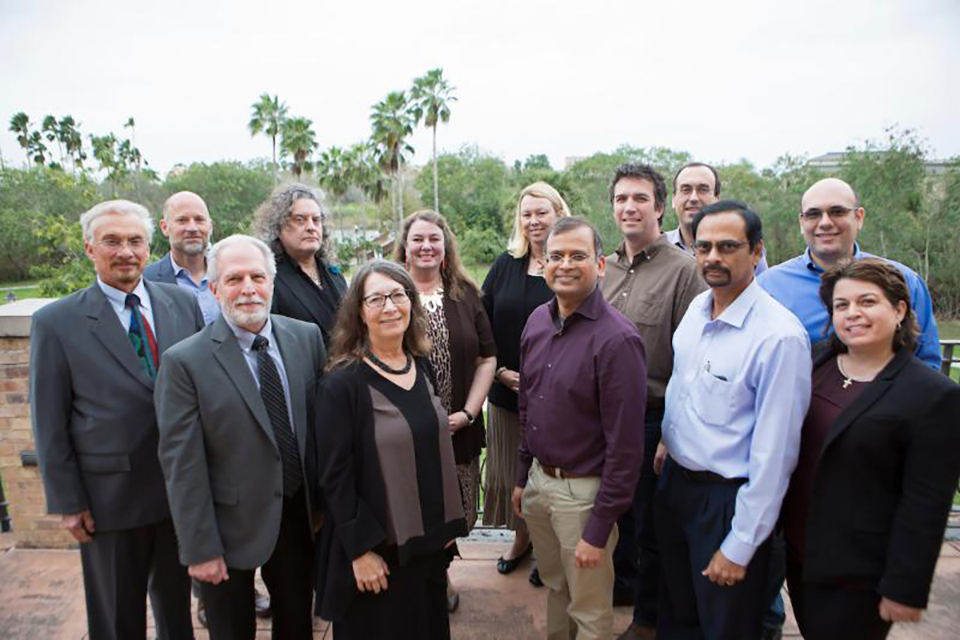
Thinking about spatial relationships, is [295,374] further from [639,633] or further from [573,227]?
[639,633]

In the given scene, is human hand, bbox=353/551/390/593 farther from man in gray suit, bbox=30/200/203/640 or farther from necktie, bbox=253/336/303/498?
man in gray suit, bbox=30/200/203/640

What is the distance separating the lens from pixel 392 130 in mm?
35844

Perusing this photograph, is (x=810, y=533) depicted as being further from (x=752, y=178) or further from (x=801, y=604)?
(x=752, y=178)

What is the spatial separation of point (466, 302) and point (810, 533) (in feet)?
6.41

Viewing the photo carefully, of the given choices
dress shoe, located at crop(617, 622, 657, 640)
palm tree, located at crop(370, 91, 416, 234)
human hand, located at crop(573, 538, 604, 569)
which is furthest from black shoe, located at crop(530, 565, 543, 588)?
palm tree, located at crop(370, 91, 416, 234)

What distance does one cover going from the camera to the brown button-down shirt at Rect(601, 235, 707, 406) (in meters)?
2.81

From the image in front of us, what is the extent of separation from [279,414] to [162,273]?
5.64ft

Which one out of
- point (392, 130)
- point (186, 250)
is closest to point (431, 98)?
point (392, 130)

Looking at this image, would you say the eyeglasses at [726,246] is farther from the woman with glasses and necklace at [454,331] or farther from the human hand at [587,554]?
the woman with glasses and necklace at [454,331]

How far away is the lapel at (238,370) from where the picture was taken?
215cm

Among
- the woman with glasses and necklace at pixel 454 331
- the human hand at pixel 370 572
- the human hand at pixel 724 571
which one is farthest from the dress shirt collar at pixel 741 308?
the human hand at pixel 370 572

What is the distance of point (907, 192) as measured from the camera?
69.3 feet

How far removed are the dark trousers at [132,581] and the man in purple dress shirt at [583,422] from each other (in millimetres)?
1699

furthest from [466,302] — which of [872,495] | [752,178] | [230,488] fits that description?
[752,178]
